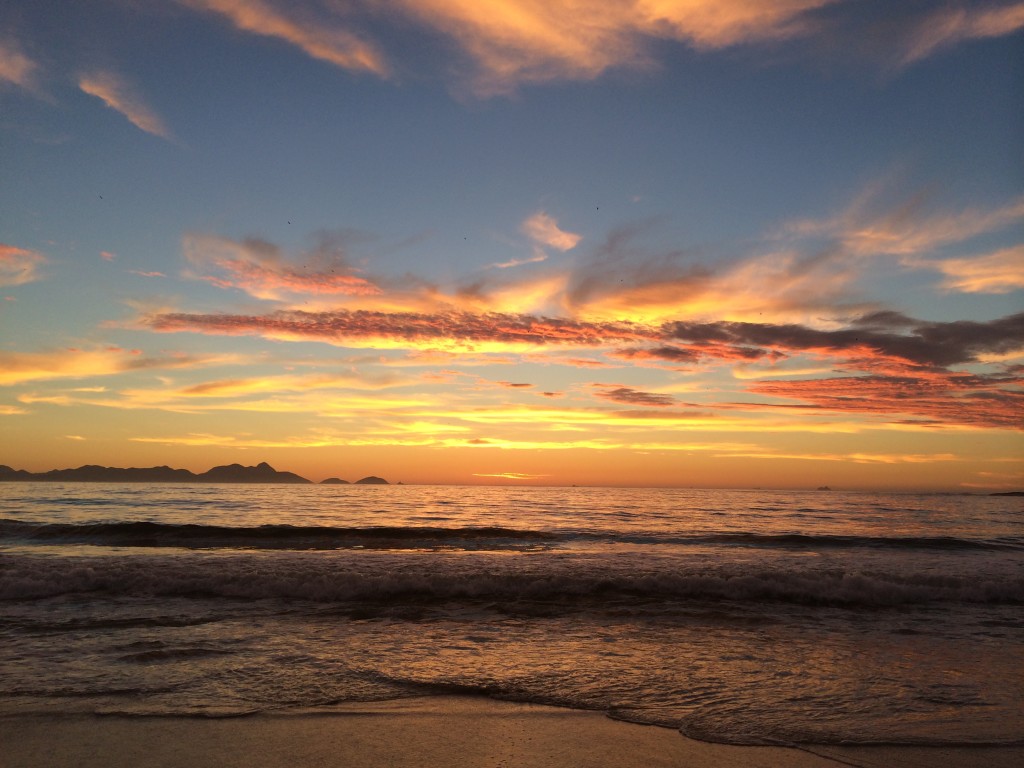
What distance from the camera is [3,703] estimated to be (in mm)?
6277

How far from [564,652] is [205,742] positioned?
5126 mm

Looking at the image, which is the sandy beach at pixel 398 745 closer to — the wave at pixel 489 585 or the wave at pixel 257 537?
the wave at pixel 489 585

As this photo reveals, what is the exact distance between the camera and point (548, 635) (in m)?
10.0

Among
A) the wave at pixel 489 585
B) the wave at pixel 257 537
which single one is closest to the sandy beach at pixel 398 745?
the wave at pixel 489 585

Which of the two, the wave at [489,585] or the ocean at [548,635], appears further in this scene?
the wave at [489,585]

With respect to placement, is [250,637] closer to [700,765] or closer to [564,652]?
[564,652]

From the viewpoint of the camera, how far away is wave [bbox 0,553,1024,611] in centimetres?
1345

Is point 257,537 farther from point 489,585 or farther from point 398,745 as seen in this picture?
point 398,745

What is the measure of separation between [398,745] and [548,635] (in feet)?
16.7

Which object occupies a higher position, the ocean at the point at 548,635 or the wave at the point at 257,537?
the ocean at the point at 548,635

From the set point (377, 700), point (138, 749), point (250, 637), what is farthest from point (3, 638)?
point (377, 700)

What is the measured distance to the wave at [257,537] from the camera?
2409cm

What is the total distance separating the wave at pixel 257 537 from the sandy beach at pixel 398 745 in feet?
60.0

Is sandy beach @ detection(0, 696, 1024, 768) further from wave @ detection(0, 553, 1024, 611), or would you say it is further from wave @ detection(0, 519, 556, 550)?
wave @ detection(0, 519, 556, 550)
